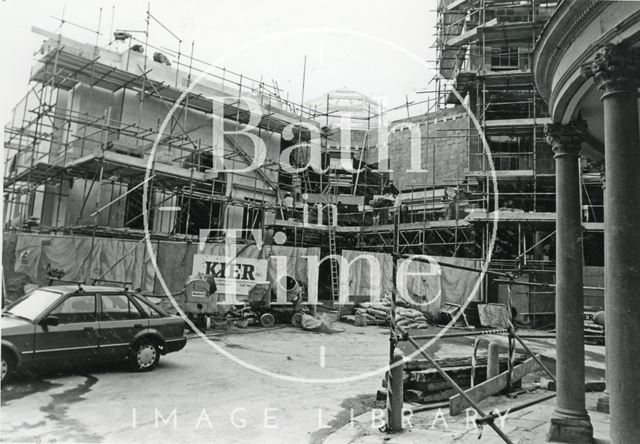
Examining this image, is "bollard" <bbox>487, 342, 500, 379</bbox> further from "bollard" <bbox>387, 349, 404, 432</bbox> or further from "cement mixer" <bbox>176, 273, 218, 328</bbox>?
"cement mixer" <bbox>176, 273, 218, 328</bbox>

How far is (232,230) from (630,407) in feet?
64.1

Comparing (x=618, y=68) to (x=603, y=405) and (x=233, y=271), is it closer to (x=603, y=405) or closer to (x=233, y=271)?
(x=603, y=405)

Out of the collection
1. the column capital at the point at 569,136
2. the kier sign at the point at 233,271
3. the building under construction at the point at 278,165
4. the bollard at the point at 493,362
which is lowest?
the bollard at the point at 493,362

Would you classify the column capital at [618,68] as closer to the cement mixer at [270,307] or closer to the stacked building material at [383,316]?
the cement mixer at [270,307]

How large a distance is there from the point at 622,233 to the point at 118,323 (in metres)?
8.17

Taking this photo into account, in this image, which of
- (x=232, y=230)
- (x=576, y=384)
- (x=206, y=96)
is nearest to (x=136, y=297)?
(x=576, y=384)

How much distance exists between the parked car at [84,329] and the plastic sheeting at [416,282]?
40.8 feet

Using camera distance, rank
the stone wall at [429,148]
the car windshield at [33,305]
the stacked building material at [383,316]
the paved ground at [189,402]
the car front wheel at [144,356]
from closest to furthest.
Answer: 1. the paved ground at [189,402]
2. the car windshield at [33,305]
3. the car front wheel at [144,356]
4. the stacked building material at [383,316]
5. the stone wall at [429,148]

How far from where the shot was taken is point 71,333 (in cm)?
815

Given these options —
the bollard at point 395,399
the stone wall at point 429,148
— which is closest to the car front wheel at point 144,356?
the bollard at point 395,399

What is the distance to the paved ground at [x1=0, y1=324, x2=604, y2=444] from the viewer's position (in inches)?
239

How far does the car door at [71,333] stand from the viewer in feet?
25.7

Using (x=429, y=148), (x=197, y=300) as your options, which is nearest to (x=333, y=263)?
(x=429, y=148)

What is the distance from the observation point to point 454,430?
20.2ft
